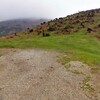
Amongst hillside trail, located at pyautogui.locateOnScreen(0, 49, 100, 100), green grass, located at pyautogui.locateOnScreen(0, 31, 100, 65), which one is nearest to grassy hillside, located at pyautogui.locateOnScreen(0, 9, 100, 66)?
green grass, located at pyautogui.locateOnScreen(0, 31, 100, 65)

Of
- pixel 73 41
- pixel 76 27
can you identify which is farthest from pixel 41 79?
pixel 76 27

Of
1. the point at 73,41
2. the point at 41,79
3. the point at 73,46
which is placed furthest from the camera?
the point at 73,41

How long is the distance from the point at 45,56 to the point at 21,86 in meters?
14.9

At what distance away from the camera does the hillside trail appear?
30.9 m

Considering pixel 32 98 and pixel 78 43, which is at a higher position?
pixel 32 98

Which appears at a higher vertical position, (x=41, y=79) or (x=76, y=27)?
(x=41, y=79)

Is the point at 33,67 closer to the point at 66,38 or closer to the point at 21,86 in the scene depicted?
the point at 21,86

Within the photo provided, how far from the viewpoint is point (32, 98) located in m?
30.0

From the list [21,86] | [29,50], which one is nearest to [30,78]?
[21,86]

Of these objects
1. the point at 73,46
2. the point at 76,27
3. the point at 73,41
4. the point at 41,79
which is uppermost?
the point at 41,79

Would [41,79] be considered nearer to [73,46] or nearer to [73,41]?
[73,46]

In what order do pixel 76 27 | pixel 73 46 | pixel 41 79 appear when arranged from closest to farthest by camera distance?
pixel 41 79 → pixel 73 46 → pixel 76 27

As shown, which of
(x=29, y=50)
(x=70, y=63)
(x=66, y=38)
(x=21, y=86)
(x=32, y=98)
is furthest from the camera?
(x=66, y=38)

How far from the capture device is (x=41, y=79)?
3575 centimetres
